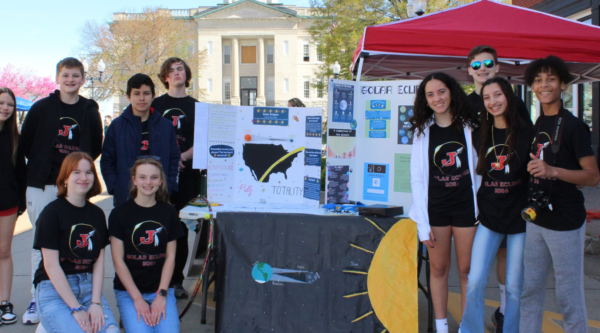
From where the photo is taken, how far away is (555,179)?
250 cm

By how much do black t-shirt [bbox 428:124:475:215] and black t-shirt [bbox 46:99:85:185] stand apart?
2787 mm

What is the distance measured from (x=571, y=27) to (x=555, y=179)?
318 cm

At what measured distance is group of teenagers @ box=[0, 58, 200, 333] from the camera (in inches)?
107

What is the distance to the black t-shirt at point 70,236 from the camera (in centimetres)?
271

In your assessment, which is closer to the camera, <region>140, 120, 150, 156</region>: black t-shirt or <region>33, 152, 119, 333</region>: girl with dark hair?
<region>33, 152, 119, 333</region>: girl with dark hair

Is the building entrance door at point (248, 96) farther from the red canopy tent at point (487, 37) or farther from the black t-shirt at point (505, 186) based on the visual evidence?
the black t-shirt at point (505, 186)

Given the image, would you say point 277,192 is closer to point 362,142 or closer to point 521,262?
point 362,142

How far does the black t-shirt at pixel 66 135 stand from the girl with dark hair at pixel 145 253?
2.72 ft

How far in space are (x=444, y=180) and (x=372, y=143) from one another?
1056mm

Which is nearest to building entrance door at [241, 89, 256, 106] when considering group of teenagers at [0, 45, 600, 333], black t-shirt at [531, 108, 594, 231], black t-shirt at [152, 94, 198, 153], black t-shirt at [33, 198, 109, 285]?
black t-shirt at [152, 94, 198, 153]

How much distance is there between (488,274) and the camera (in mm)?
2732

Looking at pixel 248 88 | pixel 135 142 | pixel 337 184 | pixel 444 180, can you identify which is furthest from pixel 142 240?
pixel 248 88

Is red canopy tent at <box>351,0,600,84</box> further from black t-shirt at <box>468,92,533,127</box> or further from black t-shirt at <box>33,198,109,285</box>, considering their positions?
black t-shirt at <box>33,198,109,285</box>

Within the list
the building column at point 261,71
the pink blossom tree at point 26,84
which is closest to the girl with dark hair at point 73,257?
the pink blossom tree at point 26,84
